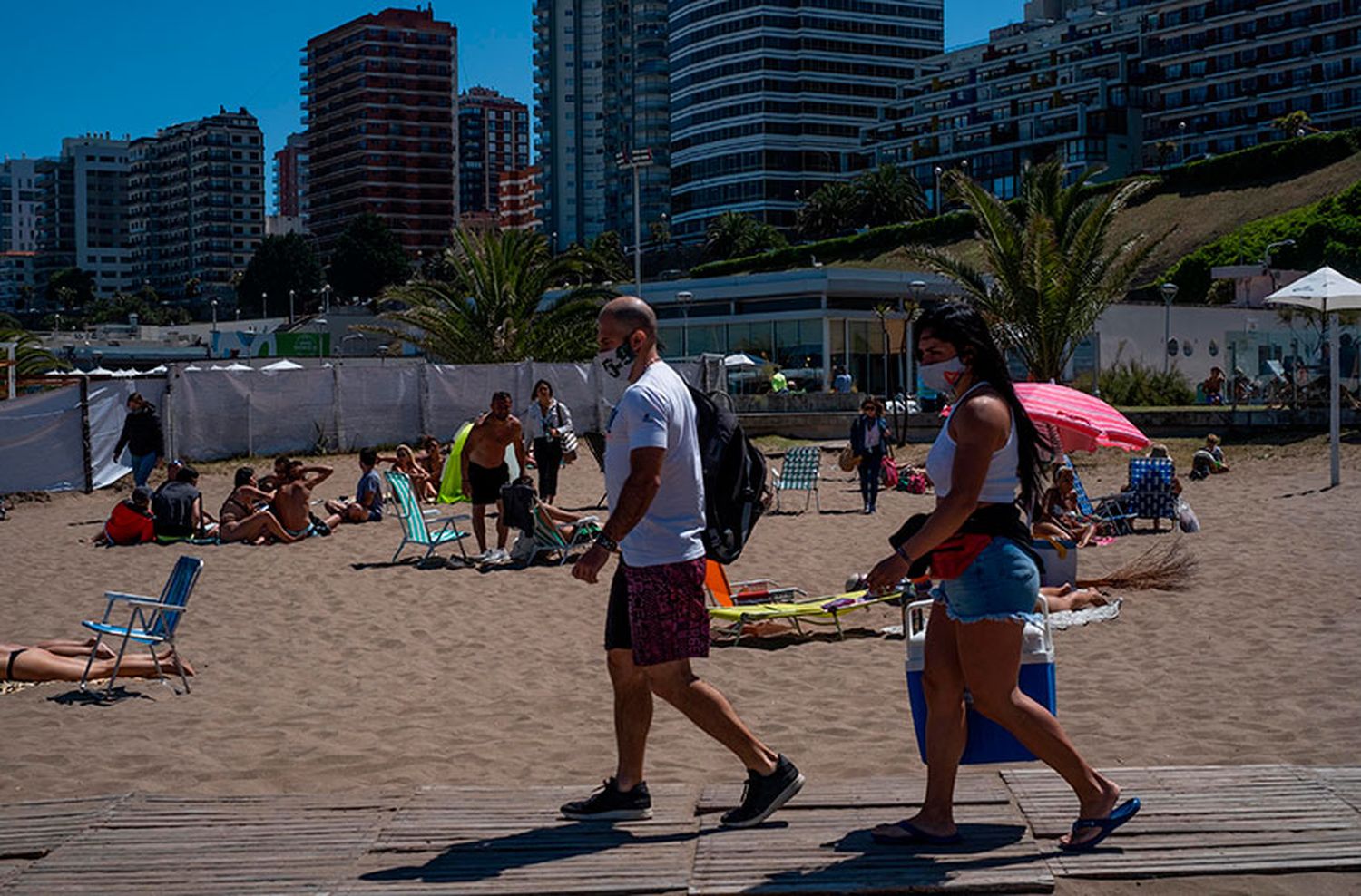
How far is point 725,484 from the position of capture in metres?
4.56

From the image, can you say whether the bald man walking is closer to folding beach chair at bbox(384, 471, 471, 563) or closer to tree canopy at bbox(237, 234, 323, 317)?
folding beach chair at bbox(384, 471, 471, 563)

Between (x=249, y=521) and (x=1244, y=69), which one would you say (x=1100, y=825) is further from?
(x=1244, y=69)

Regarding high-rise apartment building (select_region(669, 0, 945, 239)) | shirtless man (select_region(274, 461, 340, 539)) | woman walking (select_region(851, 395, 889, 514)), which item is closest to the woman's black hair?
shirtless man (select_region(274, 461, 340, 539))

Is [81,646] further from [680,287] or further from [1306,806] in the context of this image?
[680,287]

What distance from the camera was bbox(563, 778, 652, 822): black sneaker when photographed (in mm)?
4527

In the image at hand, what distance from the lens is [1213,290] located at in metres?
54.8

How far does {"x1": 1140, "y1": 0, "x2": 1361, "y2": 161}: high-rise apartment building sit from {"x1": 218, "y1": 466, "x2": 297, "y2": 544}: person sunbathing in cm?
8632

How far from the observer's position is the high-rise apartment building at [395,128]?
14712cm

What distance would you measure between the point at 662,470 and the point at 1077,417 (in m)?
7.23

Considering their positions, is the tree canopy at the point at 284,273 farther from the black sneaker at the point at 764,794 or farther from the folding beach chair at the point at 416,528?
the black sneaker at the point at 764,794

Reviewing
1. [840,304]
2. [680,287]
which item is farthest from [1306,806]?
[680,287]

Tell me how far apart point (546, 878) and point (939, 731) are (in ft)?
3.90

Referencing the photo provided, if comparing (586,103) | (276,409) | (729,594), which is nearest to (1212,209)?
(276,409)

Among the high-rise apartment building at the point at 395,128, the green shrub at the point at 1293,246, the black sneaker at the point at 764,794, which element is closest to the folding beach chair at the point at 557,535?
the black sneaker at the point at 764,794
